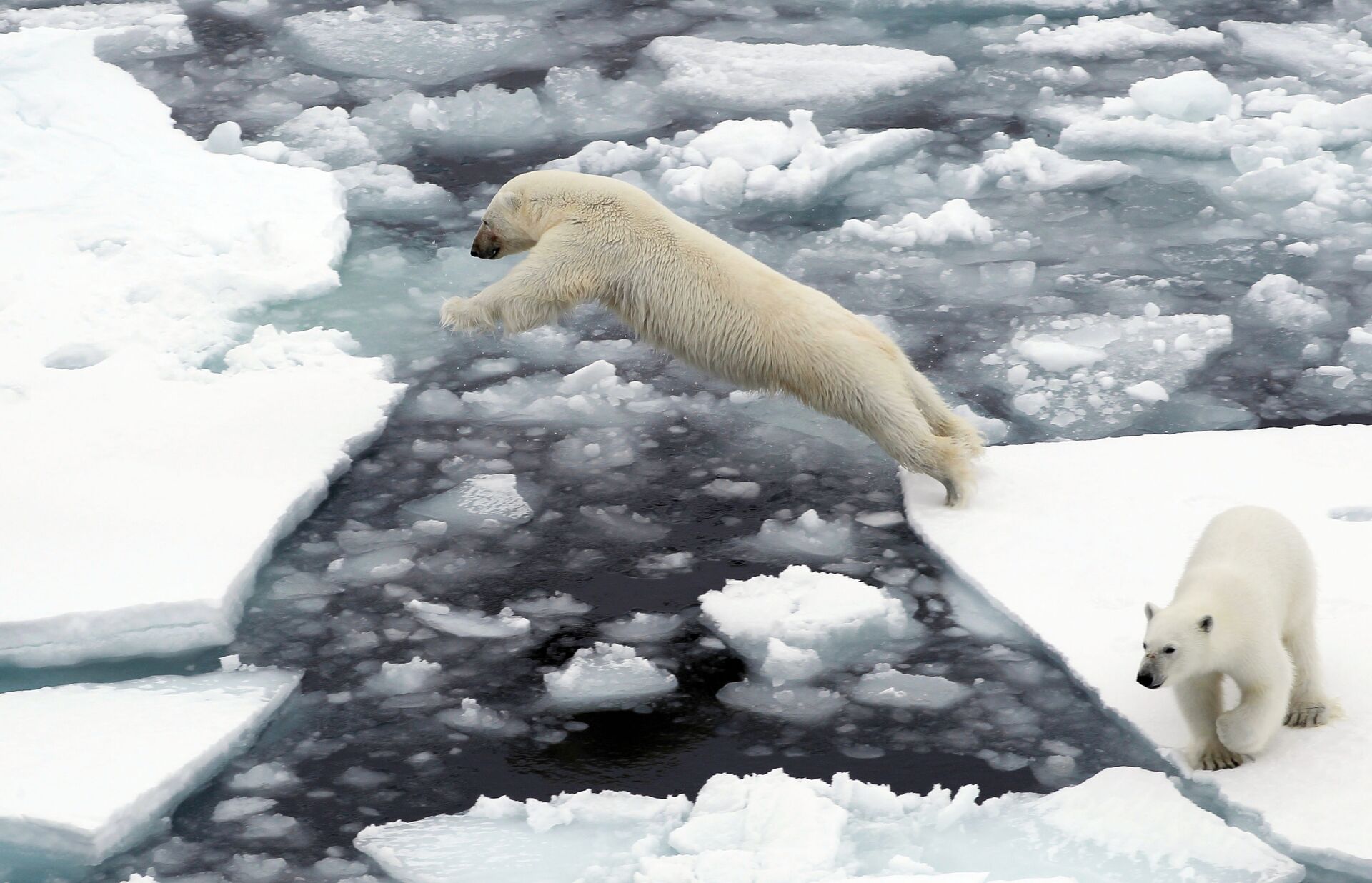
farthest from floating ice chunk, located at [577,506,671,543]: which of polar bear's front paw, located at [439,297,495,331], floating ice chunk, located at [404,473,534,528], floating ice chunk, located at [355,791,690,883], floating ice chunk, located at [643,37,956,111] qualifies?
floating ice chunk, located at [643,37,956,111]

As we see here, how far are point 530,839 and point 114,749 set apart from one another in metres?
0.94

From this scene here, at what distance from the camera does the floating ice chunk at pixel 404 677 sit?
380cm

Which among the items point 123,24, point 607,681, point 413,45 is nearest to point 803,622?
point 607,681

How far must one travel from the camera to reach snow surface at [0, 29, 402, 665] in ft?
13.0

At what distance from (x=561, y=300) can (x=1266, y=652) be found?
2323 millimetres

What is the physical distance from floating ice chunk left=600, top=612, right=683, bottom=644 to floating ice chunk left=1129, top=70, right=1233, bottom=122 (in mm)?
4167

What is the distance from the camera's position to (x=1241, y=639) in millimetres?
3168

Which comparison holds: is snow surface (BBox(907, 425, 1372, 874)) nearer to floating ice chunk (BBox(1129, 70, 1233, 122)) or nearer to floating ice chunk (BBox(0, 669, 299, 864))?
floating ice chunk (BBox(0, 669, 299, 864))

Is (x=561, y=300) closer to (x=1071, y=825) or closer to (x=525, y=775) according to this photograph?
(x=525, y=775)

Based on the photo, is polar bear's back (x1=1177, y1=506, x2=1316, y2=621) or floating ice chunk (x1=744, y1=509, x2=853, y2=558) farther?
floating ice chunk (x1=744, y1=509, x2=853, y2=558)

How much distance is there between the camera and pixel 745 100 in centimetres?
747

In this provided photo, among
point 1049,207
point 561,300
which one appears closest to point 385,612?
point 561,300

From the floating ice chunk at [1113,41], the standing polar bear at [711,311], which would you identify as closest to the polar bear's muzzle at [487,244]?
the standing polar bear at [711,311]

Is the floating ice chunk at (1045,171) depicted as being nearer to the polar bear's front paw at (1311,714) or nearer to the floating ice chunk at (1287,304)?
the floating ice chunk at (1287,304)
